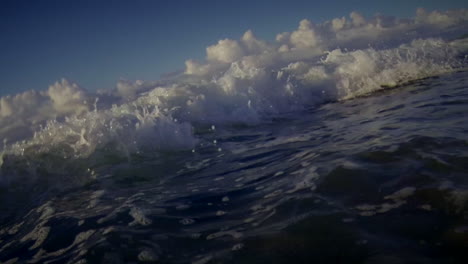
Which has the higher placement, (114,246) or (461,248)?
(114,246)

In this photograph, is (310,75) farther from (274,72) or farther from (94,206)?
(94,206)

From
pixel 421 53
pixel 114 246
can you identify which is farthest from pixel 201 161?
pixel 421 53

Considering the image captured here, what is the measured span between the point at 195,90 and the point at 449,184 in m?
11.0

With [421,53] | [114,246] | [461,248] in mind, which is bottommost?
[461,248]

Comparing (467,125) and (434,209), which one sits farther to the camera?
(467,125)

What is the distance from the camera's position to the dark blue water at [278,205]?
2.52m

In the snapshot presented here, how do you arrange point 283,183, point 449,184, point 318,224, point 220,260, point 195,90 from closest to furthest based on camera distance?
point 220,260 → point 318,224 → point 449,184 → point 283,183 → point 195,90

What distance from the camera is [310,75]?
16953 millimetres

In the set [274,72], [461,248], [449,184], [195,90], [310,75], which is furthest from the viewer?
[310,75]

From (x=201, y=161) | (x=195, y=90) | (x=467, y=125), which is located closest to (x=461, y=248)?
(x=467, y=125)

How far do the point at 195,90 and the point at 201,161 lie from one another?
6.92m

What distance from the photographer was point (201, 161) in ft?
22.0

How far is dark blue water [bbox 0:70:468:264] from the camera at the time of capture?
8.28 feet

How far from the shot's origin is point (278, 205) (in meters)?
3.46
